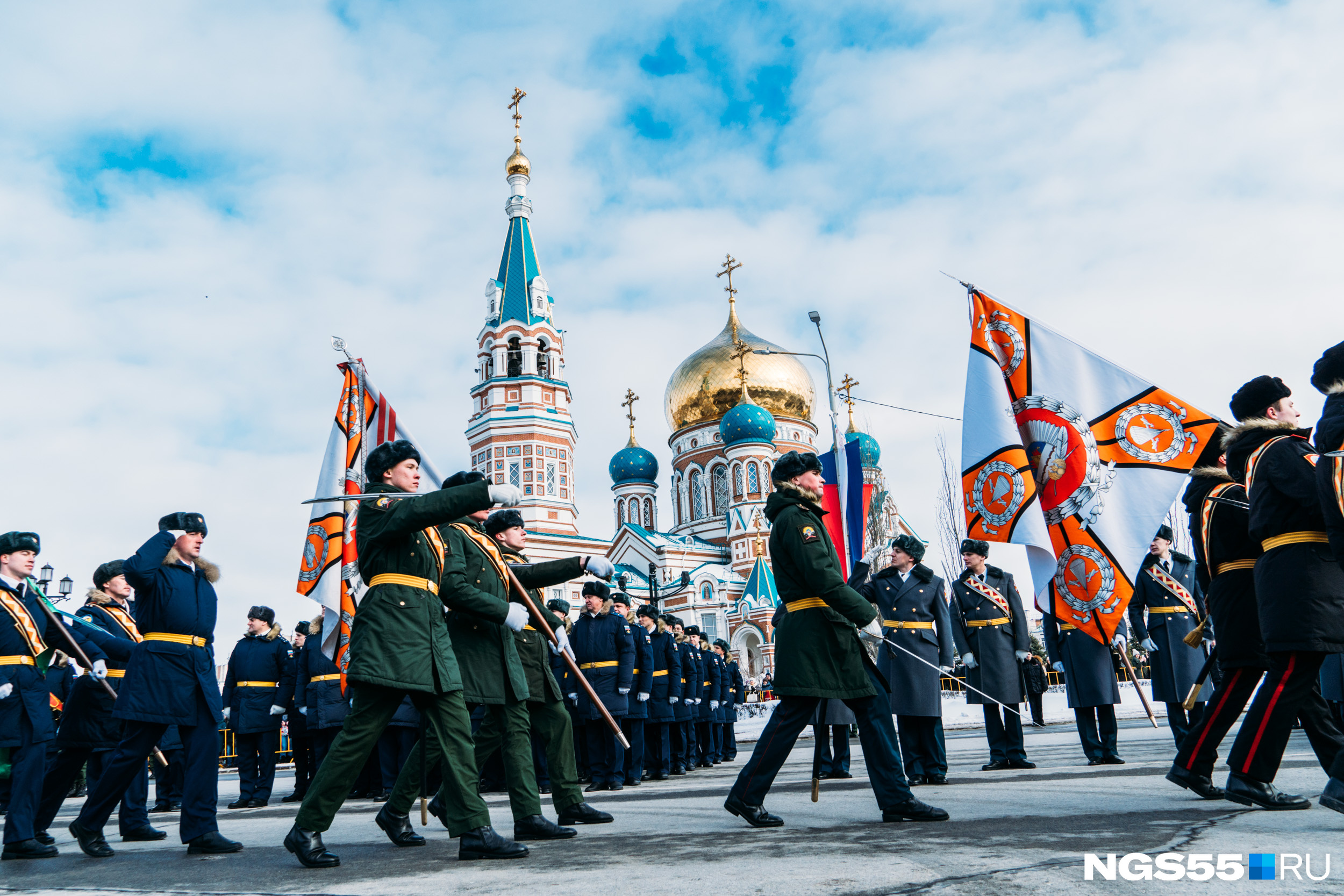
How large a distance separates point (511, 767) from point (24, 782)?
2.91 meters

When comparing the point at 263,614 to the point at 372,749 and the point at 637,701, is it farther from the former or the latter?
the point at 372,749

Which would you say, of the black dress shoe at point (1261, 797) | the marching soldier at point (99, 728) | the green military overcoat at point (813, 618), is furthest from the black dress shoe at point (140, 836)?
the black dress shoe at point (1261, 797)

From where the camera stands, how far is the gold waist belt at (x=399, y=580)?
520 centimetres

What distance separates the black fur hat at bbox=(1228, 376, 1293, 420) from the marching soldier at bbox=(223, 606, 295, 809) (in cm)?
945

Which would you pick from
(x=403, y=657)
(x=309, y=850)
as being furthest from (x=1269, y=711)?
(x=309, y=850)

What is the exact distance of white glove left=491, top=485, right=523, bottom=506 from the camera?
5.00m

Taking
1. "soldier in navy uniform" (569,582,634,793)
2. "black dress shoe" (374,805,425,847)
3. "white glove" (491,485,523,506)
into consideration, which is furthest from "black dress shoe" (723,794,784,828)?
"soldier in navy uniform" (569,582,634,793)

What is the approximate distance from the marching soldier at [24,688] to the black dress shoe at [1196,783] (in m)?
5.66

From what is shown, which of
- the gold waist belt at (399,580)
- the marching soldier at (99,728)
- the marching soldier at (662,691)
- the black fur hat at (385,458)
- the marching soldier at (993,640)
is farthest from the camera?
the marching soldier at (662,691)

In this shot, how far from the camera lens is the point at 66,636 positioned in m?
6.56

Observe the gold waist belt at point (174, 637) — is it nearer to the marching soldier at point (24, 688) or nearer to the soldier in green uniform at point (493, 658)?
the marching soldier at point (24, 688)

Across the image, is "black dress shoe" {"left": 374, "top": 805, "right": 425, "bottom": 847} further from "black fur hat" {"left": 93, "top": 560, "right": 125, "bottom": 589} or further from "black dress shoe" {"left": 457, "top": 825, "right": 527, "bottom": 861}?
"black fur hat" {"left": 93, "top": 560, "right": 125, "bottom": 589}

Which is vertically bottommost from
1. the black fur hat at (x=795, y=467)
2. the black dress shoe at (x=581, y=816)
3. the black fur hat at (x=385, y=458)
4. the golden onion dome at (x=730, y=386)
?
the black dress shoe at (x=581, y=816)

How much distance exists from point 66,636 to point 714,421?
5633 cm
